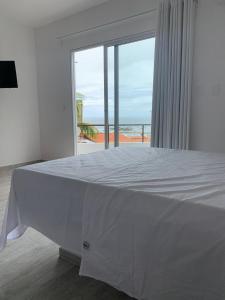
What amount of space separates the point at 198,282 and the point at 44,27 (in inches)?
206

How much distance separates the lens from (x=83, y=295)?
142 centimetres

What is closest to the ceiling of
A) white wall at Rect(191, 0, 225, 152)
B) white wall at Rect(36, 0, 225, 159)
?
white wall at Rect(36, 0, 225, 159)

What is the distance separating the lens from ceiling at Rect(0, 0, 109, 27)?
381 cm

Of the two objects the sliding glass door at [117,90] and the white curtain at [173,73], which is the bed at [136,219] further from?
the sliding glass door at [117,90]

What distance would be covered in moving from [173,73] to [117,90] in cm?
117

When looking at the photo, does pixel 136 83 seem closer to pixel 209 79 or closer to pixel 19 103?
pixel 209 79

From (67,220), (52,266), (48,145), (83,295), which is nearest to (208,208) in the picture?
(67,220)

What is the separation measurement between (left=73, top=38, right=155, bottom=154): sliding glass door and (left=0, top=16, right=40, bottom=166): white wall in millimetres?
1062

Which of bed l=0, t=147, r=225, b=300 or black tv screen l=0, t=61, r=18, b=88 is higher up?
black tv screen l=0, t=61, r=18, b=88

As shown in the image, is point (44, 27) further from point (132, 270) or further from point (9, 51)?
point (132, 270)

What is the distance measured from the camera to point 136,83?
13.0ft

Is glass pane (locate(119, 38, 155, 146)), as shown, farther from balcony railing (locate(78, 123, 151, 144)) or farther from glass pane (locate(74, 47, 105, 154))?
glass pane (locate(74, 47, 105, 154))

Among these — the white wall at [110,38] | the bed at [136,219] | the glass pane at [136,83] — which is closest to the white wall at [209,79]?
the white wall at [110,38]

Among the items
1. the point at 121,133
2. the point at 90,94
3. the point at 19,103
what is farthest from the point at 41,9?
the point at 121,133
